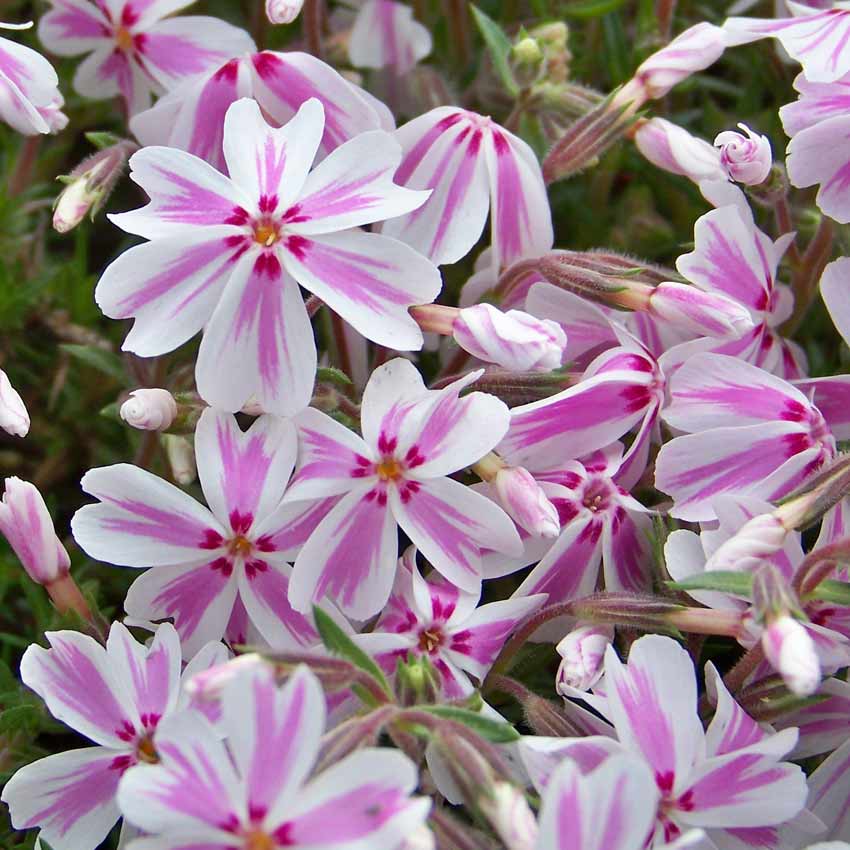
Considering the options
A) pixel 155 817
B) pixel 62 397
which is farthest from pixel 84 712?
pixel 62 397

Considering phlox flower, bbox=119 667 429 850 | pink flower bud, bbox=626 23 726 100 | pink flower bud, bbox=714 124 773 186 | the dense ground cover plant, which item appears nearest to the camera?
phlox flower, bbox=119 667 429 850

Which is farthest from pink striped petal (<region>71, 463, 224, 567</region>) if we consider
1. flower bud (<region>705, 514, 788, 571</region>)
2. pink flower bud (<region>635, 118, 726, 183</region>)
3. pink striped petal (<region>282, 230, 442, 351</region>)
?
pink flower bud (<region>635, 118, 726, 183</region>)

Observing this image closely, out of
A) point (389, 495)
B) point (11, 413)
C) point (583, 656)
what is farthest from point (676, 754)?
point (11, 413)

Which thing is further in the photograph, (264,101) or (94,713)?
(264,101)

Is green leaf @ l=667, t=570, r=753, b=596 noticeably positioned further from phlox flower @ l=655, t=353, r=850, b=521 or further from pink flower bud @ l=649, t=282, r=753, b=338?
pink flower bud @ l=649, t=282, r=753, b=338

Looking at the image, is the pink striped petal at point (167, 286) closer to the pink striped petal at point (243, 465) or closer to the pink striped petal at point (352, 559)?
the pink striped petal at point (243, 465)

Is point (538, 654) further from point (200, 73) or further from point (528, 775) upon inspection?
point (200, 73)

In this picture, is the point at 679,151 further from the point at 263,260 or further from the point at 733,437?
the point at 263,260

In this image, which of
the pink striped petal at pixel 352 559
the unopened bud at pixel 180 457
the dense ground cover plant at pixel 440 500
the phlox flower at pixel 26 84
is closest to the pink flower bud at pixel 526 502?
the dense ground cover plant at pixel 440 500
